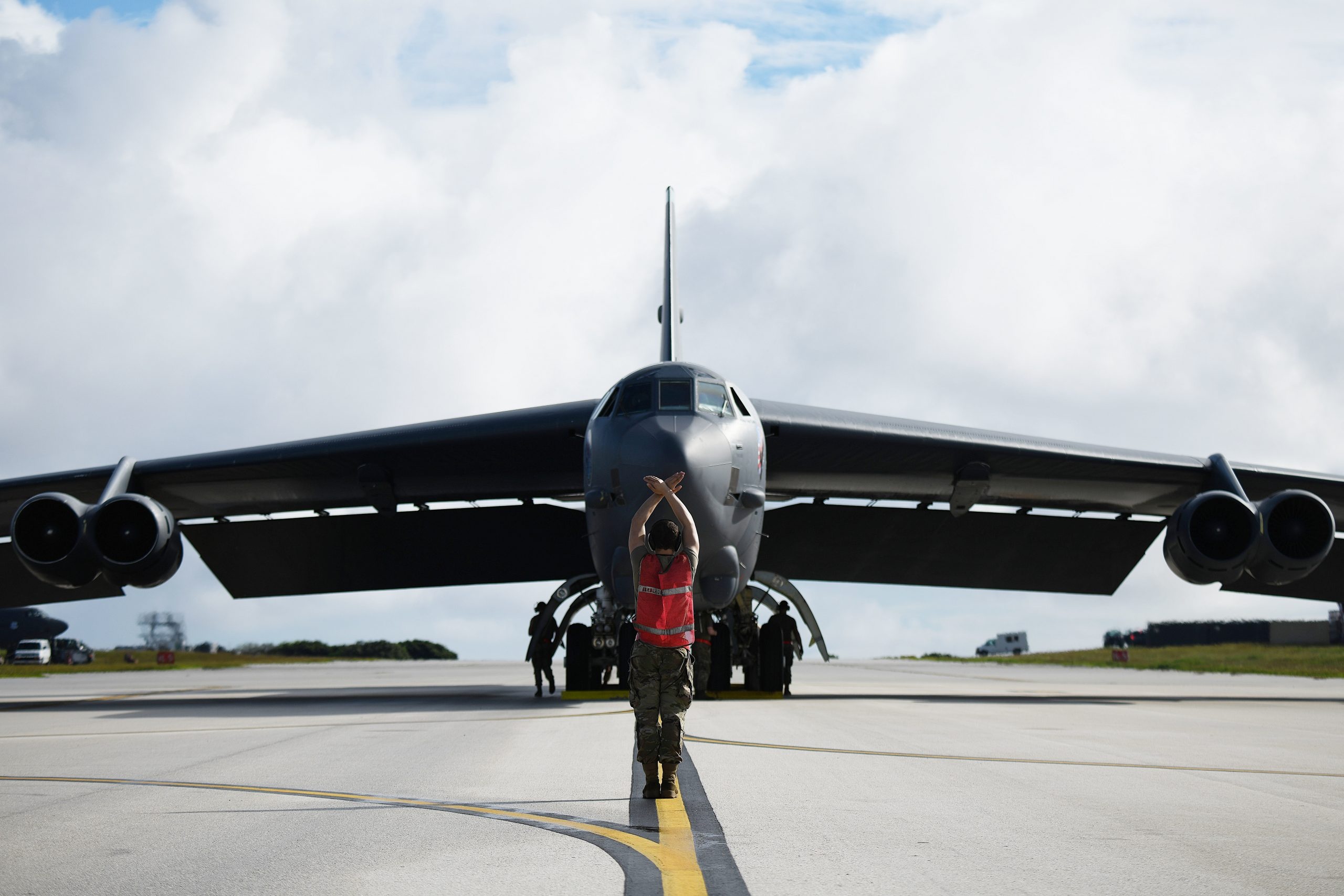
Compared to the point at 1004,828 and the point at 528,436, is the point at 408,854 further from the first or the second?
the point at 528,436

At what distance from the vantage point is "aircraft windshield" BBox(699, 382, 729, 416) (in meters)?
13.3

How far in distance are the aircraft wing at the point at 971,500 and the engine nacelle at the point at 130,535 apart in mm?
7926

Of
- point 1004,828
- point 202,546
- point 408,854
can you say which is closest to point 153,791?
point 408,854

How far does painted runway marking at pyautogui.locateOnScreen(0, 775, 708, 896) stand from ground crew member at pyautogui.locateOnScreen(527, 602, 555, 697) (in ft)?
37.0

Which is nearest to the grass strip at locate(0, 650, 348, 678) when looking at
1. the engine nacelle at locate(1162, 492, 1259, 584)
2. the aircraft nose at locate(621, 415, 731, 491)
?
the aircraft nose at locate(621, 415, 731, 491)

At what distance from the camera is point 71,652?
52.7m

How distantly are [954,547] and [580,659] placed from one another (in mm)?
7367

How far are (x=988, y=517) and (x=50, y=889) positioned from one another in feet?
59.2

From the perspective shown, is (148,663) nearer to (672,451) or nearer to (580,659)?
(580,659)

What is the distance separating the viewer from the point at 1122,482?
18656 mm

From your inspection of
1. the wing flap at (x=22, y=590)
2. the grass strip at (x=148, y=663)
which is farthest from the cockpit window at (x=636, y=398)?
the grass strip at (x=148, y=663)

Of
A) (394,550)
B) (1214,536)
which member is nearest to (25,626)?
(394,550)

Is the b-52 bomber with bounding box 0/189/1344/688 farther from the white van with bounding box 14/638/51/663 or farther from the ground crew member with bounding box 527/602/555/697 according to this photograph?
the white van with bounding box 14/638/51/663

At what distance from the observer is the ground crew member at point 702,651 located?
14414 mm
